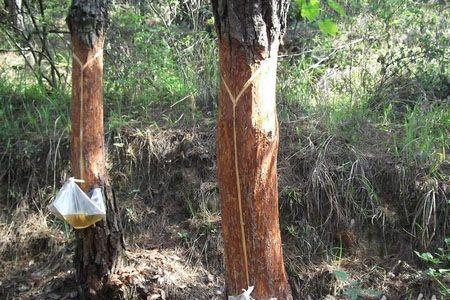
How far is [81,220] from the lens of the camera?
3186mm

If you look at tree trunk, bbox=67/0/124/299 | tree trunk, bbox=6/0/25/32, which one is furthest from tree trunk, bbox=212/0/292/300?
tree trunk, bbox=6/0/25/32

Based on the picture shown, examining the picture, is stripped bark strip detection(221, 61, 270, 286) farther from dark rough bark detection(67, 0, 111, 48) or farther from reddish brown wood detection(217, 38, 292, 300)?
dark rough bark detection(67, 0, 111, 48)

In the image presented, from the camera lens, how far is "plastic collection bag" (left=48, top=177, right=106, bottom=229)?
3.10m

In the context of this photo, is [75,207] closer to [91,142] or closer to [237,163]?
[91,142]

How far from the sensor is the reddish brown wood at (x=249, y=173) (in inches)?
78.5

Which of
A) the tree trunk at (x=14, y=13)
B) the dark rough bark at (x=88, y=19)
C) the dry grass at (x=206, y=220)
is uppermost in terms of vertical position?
the tree trunk at (x=14, y=13)

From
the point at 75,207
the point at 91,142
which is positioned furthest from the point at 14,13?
the point at 75,207

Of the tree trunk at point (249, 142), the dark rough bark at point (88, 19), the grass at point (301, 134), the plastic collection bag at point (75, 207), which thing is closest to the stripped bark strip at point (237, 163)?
the tree trunk at point (249, 142)

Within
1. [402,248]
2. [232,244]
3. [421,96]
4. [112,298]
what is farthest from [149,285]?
[421,96]

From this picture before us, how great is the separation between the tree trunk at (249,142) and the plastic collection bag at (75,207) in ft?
4.40

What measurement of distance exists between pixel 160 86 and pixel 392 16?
259 centimetres

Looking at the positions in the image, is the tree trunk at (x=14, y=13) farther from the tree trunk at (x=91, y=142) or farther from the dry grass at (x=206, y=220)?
the tree trunk at (x=91, y=142)

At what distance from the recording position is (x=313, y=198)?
3904 mm

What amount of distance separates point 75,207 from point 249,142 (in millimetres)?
1610
